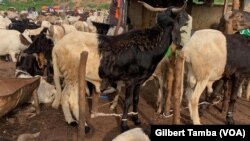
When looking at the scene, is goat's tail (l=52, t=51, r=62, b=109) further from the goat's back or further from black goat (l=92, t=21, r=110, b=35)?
black goat (l=92, t=21, r=110, b=35)

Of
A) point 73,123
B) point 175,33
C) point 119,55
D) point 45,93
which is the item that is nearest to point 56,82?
point 73,123

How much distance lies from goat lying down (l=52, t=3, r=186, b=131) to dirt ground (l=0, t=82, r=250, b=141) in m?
0.35

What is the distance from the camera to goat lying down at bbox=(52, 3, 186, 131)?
21.7ft

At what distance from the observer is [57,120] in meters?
7.24

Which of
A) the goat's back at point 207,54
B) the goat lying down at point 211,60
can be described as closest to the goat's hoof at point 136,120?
the goat lying down at point 211,60

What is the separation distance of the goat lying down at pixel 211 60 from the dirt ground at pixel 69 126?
79cm

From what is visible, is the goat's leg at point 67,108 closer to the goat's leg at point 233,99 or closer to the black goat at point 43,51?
the black goat at point 43,51

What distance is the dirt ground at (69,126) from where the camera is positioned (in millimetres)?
6469

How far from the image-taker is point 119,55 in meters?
6.61

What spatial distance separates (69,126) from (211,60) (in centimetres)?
271

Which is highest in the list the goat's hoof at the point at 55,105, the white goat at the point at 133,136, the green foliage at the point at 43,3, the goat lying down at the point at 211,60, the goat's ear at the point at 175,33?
the goat's ear at the point at 175,33

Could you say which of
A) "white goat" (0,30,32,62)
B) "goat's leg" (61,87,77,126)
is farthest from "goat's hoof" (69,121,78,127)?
"white goat" (0,30,32,62)

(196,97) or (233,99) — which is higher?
(196,97)

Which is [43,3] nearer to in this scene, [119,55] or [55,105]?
[55,105]
